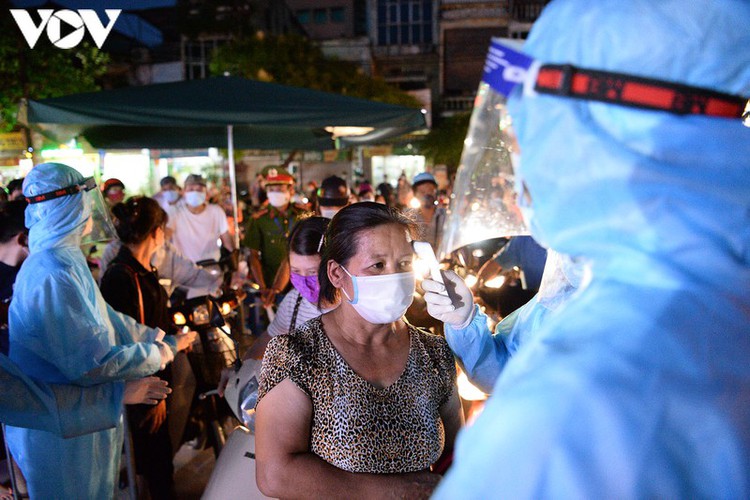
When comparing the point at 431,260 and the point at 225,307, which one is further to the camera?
the point at 225,307

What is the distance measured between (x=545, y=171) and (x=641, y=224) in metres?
0.18

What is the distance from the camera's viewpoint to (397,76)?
43500 mm

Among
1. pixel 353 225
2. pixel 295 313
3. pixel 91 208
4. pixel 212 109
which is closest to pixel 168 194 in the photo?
pixel 212 109

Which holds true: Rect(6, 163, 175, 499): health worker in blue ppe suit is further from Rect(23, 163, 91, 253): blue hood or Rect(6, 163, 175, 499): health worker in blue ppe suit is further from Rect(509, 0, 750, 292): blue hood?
Rect(509, 0, 750, 292): blue hood

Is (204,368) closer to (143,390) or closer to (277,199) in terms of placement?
(143,390)

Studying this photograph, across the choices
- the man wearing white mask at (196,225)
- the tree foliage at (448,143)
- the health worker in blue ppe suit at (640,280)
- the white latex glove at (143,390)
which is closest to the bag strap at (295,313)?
the white latex glove at (143,390)

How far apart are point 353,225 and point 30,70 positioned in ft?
68.5

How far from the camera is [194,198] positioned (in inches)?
291

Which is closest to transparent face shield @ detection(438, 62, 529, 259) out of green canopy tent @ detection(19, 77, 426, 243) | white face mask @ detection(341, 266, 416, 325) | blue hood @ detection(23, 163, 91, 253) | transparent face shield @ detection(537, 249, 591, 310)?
transparent face shield @ detection(537, 249, 591, 310)

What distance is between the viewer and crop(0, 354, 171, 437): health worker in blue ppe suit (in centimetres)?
261

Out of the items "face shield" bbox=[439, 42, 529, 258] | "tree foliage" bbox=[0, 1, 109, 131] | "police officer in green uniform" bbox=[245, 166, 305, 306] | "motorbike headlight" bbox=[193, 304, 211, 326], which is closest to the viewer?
"face shield" bbox=[439, 42, 529, 258]

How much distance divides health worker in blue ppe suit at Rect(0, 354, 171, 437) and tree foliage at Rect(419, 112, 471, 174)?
30.6 meters

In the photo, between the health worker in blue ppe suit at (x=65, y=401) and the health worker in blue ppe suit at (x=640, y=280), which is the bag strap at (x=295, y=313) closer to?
the health worker in blue ppe suit at (x=65, y=401)

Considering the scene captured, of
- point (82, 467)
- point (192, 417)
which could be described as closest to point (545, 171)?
point (82, 467)
